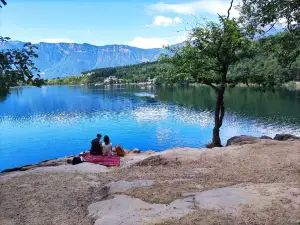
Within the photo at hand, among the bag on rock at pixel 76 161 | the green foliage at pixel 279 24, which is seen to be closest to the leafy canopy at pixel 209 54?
the green foliage at pixel 279 24

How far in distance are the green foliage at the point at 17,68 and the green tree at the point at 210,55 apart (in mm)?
18760

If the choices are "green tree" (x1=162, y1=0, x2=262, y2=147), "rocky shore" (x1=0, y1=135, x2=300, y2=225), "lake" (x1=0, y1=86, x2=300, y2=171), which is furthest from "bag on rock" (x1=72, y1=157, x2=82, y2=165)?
"lake" (x1=0, y1=86, x2=300, y2=171)

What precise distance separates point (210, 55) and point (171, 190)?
1554 cm

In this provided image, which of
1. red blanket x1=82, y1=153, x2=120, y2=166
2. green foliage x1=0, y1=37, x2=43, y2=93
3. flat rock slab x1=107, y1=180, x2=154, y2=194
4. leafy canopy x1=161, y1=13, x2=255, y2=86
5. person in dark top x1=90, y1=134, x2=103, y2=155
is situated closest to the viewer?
green foliage x1=0, y1=37, x2=43, y2=93

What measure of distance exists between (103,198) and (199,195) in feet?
12.5

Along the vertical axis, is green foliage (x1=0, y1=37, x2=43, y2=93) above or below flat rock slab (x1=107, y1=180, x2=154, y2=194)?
above

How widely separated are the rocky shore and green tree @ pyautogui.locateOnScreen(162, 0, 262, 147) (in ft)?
27.0

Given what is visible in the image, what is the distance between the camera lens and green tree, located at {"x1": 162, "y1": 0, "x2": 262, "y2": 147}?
23734mm

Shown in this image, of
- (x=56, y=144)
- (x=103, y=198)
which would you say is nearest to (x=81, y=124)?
(x=56, y=144)

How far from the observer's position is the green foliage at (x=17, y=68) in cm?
600

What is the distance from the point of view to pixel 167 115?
68500 mm

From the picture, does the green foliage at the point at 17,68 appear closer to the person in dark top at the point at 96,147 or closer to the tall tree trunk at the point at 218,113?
the person in dark top at the point at 96,147

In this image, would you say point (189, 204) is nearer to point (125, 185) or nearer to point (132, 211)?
point (132, 211)

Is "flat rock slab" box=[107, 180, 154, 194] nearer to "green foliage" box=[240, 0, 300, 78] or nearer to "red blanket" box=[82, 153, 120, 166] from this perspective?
"red blanket" box=[82, 153, 120, 166]
